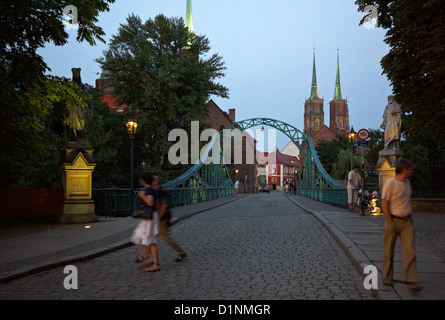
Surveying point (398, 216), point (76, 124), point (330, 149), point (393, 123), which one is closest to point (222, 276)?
point (398, 216)

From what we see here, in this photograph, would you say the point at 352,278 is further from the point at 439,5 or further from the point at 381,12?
the point at 381,12

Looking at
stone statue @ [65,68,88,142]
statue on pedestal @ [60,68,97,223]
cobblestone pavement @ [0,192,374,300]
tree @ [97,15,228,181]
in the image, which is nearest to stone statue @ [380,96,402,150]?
cobblestone pavement @ [0,192,374,300]

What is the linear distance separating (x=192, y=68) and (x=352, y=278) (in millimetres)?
27152

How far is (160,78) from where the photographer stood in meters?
30.3

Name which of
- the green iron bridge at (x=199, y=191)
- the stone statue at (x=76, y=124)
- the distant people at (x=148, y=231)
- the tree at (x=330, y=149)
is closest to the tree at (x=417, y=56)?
the green iron bridge at (x=199, y=191)

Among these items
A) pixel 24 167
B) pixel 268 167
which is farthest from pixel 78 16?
pixel 268 167

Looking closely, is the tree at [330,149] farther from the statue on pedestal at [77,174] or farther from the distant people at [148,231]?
the distant people at [148,231]

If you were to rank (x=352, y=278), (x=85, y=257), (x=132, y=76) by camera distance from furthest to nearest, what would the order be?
(x=132, y=76), (x=85, y=257), (x=352, y=278)

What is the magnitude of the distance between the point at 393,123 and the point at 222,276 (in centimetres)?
1219

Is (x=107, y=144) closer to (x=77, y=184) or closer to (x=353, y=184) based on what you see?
(x=77, y=184)

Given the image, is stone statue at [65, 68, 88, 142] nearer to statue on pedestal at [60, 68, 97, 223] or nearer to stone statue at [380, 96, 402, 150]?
statue on pedestal at [60, 68, 97, 223]

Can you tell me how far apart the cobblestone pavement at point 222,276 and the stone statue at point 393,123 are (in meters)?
7.95

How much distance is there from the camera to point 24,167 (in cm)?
2652

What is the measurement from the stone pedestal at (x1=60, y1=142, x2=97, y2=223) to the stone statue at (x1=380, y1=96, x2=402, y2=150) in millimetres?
10890
